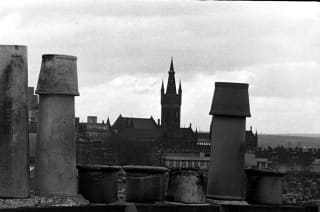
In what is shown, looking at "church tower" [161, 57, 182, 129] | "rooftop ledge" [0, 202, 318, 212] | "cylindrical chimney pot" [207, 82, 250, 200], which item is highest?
"church tower" [161, 57, 182, 129]

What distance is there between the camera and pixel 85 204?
5.75 metres

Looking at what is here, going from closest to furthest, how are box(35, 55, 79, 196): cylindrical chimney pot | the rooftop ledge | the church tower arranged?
the rooftop ledge → box(35, 55, 79, 196): cylindrical chimney pot → the church tower

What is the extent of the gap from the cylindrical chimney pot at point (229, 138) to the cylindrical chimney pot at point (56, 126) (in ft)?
4.17

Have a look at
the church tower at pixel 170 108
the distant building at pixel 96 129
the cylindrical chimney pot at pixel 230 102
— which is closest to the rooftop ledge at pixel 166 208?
the cylindrical chimney pot at pixel 230 102

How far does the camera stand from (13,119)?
18.1 feet

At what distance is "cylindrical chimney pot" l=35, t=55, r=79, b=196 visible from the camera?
578cm

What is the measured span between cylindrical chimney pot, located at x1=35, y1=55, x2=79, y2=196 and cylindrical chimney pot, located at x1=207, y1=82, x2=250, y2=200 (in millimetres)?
1270

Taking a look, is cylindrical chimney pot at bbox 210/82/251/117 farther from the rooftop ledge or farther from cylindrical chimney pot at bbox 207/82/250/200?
the rooftop ledge

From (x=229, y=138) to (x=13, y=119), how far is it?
A: 73.9 inches

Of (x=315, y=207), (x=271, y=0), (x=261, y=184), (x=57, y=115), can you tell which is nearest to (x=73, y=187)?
(x=57, y=115)

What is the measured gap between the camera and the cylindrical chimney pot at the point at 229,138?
6.42 metres

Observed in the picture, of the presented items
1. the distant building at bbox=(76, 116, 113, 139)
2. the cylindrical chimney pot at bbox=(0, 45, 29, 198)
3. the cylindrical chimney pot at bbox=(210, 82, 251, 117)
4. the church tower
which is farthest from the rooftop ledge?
the church tower

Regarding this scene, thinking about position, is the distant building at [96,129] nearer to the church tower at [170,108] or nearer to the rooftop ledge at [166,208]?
the church tower at [170,108]

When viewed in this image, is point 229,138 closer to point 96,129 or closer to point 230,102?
point 230,102
